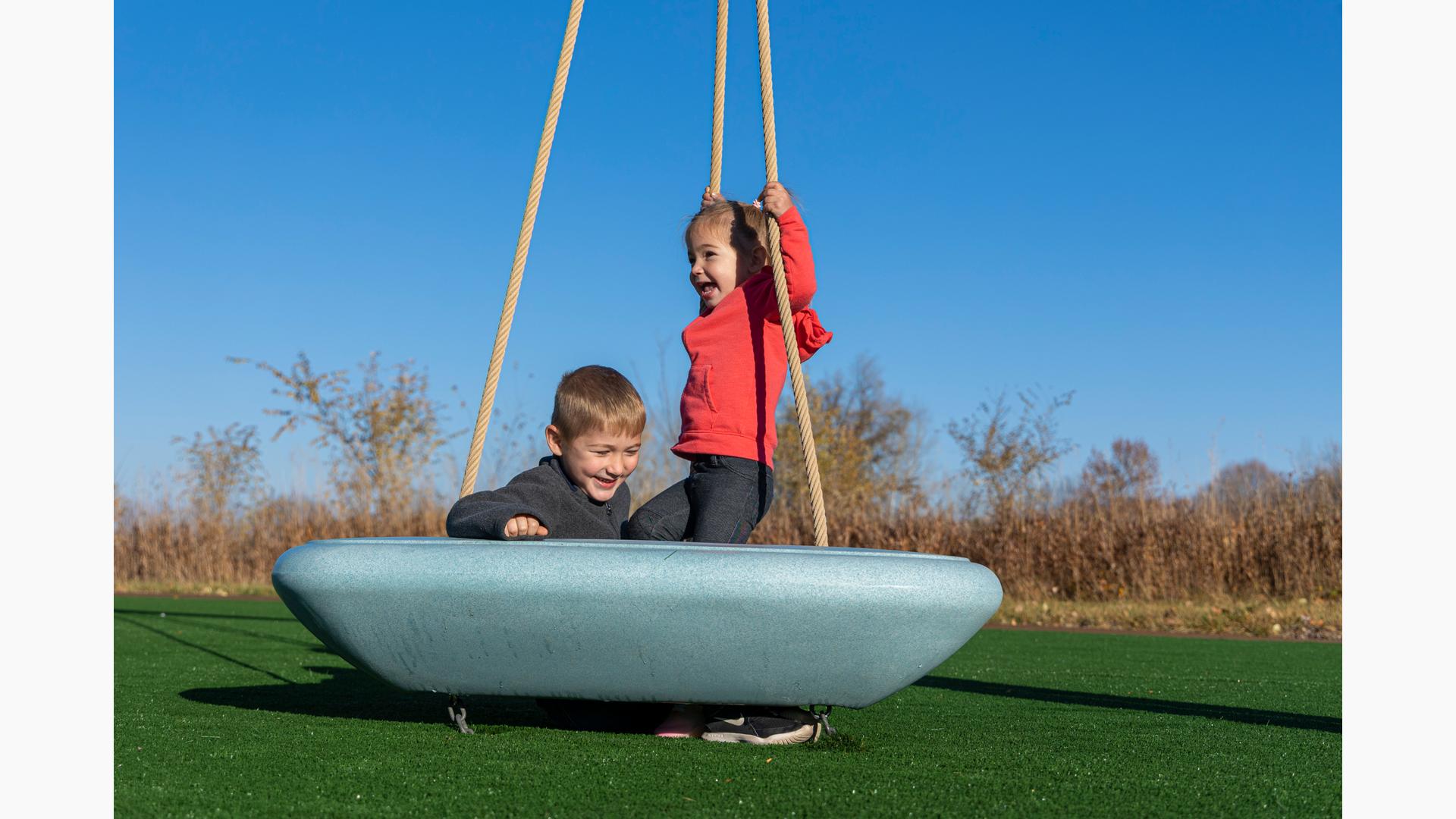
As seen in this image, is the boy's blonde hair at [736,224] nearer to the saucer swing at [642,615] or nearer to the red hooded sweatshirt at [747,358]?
the red hooded sweatshirt at [747,358]

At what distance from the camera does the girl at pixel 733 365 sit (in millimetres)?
3410

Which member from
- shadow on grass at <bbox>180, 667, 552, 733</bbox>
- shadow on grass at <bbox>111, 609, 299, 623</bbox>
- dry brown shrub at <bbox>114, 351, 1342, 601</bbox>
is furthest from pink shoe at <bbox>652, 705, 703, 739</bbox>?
dry brown shrub at <bbox>114, 351, 1342, 601</bbox>

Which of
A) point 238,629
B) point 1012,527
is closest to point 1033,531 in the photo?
point 1012,527

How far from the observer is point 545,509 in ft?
Result: 10.4

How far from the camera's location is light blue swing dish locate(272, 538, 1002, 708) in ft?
8.18

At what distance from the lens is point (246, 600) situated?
991 centimetres

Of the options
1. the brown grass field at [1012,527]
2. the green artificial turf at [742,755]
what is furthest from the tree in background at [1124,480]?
the green artificial turf at [742,755]

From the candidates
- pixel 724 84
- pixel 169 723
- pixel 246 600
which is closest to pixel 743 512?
pixel 724 84

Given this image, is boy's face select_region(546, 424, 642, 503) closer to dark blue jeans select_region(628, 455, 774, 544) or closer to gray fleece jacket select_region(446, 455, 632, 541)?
gray fleece jacket select_region(446, 455, 632, 541)

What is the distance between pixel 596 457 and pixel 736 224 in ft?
3.23

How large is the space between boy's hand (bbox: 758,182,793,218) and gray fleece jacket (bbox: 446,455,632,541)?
895mm

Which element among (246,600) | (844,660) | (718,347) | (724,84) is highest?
(724,84)

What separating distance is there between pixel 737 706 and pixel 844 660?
440mm

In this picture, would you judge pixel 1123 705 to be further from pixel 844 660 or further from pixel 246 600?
pixel 246 600
